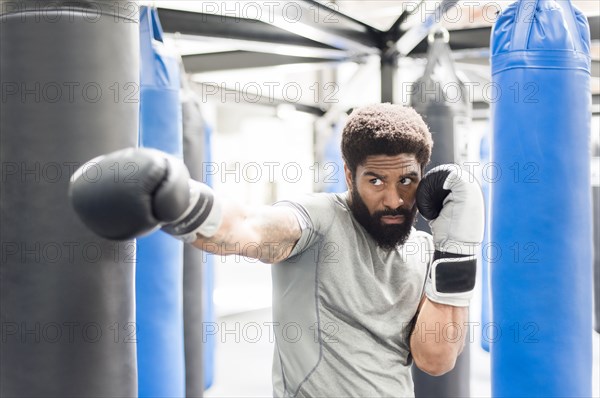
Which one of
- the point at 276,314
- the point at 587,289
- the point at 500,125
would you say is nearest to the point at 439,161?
the point at 500,125

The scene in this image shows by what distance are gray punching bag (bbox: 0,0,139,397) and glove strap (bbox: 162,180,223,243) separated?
1.11ft

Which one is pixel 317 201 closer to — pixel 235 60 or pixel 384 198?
pixel 384 198

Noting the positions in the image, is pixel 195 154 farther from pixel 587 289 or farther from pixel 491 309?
pixel 587 289

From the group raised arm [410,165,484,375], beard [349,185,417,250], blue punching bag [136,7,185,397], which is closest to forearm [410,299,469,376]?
raised arm [410,165,484,375]

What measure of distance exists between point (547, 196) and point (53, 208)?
1467mm

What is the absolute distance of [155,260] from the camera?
92.0 inches

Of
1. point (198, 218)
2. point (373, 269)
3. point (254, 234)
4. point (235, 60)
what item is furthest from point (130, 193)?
point (235, 60)

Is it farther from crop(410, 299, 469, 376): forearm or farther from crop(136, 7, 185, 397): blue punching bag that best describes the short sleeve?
crop(136, 7, 185, 397): blue punching bag

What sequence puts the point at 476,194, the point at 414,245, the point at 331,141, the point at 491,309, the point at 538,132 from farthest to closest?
the point at 331,141
the point at 491,309
the point at 538,132
the point at 414,245
the point at 476,194

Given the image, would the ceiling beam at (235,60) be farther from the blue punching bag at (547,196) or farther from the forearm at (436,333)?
the forearm at (436,333)

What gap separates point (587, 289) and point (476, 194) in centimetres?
77

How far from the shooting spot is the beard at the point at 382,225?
1.51 m

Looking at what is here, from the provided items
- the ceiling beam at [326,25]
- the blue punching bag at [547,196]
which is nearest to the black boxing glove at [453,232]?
the blue punching bag at [547,196]

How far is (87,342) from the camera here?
4.45ft
